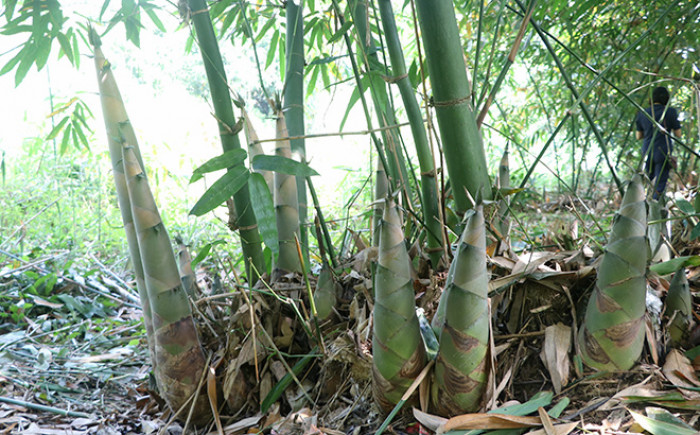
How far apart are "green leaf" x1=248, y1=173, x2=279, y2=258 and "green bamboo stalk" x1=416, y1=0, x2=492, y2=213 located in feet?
0.99

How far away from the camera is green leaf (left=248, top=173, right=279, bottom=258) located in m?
0.83

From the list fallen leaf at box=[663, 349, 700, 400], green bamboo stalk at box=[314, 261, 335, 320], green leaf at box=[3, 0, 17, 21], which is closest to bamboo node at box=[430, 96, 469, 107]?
green bamboo stalk at box=[314, 261, 335, 320]

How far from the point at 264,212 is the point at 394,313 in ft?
1.01

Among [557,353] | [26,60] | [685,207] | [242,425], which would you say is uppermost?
[26,60]

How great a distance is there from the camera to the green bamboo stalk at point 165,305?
85cm

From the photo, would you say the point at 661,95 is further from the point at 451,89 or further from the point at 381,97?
the point at 451,89

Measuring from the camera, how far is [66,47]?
48.1 inches

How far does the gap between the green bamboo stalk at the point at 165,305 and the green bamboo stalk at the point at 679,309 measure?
741 millimetres

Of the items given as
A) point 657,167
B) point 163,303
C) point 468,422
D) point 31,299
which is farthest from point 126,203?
point 657,167

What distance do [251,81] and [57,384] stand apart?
25.1ft

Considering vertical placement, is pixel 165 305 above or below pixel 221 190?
below

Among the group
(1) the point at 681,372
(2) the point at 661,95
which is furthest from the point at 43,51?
(2) the point at 661,95

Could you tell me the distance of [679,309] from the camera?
27.2 inches

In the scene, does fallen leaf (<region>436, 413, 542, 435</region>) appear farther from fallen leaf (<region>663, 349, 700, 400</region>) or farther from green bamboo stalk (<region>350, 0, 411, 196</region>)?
green bamboo stalk (<region>350, 0, 411, 196</region>)
